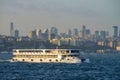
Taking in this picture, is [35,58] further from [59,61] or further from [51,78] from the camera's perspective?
[51,78]

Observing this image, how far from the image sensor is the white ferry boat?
131875 mm

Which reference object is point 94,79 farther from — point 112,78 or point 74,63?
point 74,63

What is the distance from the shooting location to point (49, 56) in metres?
135

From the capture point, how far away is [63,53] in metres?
133

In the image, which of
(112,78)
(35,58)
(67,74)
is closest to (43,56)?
(35,58)

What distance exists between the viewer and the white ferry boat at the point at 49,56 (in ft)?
433

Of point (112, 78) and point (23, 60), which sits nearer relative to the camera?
point (112, 78)

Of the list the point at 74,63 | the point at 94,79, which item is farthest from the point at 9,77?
the point at 74,63

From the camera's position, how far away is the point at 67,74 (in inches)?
3863

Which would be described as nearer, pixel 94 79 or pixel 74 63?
pixel 94 79

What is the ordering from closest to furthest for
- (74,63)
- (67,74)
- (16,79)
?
(16,79) → (67,74) → (74,63)

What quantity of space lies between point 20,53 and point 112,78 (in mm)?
50655

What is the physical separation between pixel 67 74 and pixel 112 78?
32.8ft

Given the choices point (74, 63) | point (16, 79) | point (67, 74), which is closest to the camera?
point (16, 79)
